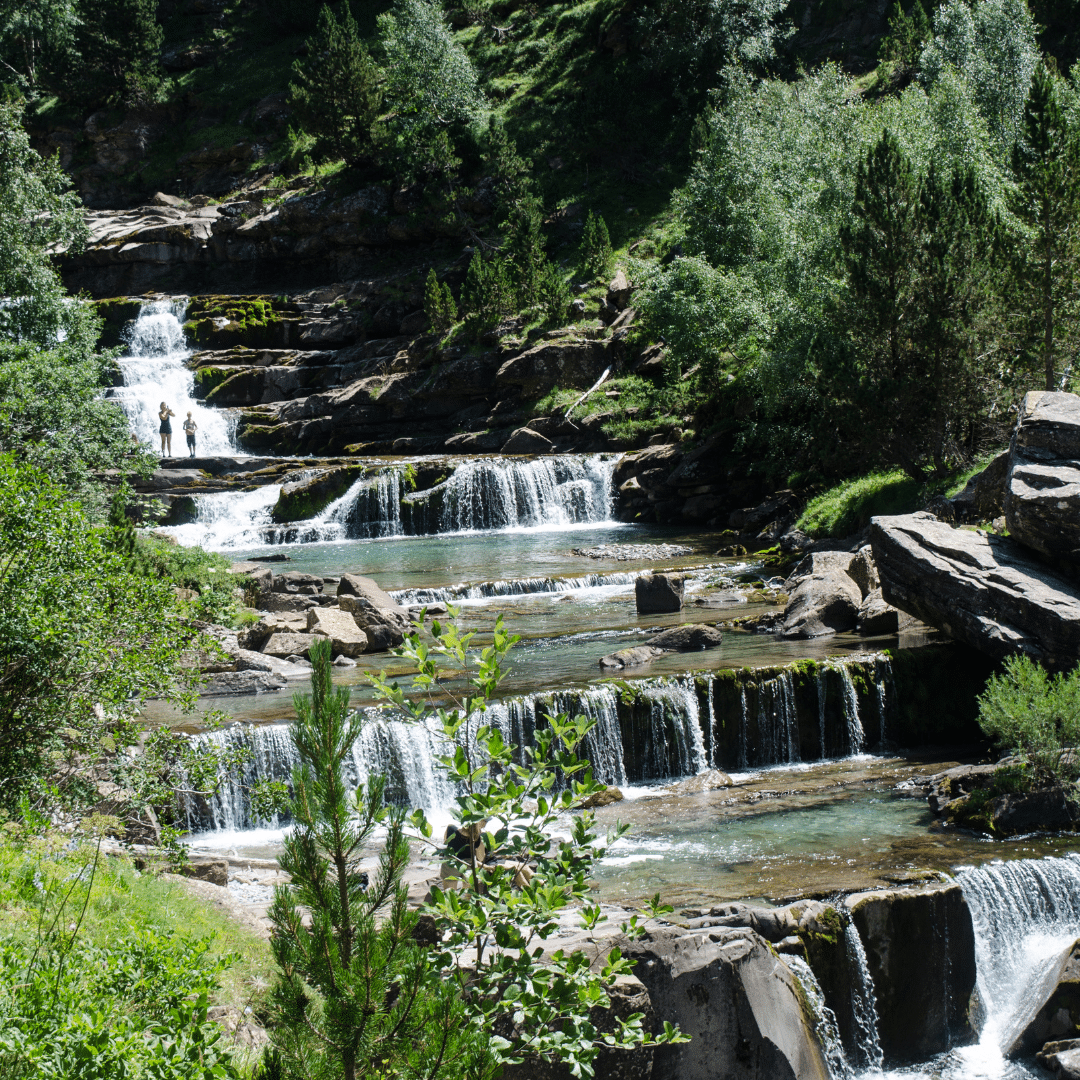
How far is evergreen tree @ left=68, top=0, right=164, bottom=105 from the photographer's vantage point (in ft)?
199

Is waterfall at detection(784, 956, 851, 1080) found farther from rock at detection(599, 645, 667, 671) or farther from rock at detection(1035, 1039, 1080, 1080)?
rock at detection(599, 645, 667, 671)

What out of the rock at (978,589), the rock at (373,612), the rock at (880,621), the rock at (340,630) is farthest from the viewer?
the rock at (373,612)

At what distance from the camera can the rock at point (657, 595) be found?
59.5ft

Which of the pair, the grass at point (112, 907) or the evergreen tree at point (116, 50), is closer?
the grass at point (112, 907)

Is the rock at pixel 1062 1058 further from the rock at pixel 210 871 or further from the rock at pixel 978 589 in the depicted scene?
the rock at pixel 210 871

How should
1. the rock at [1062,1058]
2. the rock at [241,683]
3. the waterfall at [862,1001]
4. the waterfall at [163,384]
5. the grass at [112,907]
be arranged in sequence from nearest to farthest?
1. the grass at [112,907]
2. the rock at [1062,1058]
3. the waterfall at [862,1001]
4. the rock at [241,683]
5. the waterfall at [163,384]

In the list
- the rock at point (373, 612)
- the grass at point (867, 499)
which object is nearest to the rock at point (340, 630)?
the rock at point (373, 612)

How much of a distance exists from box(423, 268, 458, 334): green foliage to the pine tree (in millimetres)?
6898

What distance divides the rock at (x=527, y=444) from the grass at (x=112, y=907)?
97.3 ft

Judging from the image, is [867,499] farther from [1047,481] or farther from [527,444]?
[527,444]

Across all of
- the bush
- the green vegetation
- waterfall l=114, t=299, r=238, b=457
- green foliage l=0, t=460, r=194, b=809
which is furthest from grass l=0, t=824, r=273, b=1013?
waterfall l=114, t=299, r=238, b=457

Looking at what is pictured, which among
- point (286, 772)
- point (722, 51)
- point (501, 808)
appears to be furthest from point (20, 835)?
point (722, 51)

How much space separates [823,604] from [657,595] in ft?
11.0

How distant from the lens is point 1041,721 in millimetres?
9617
